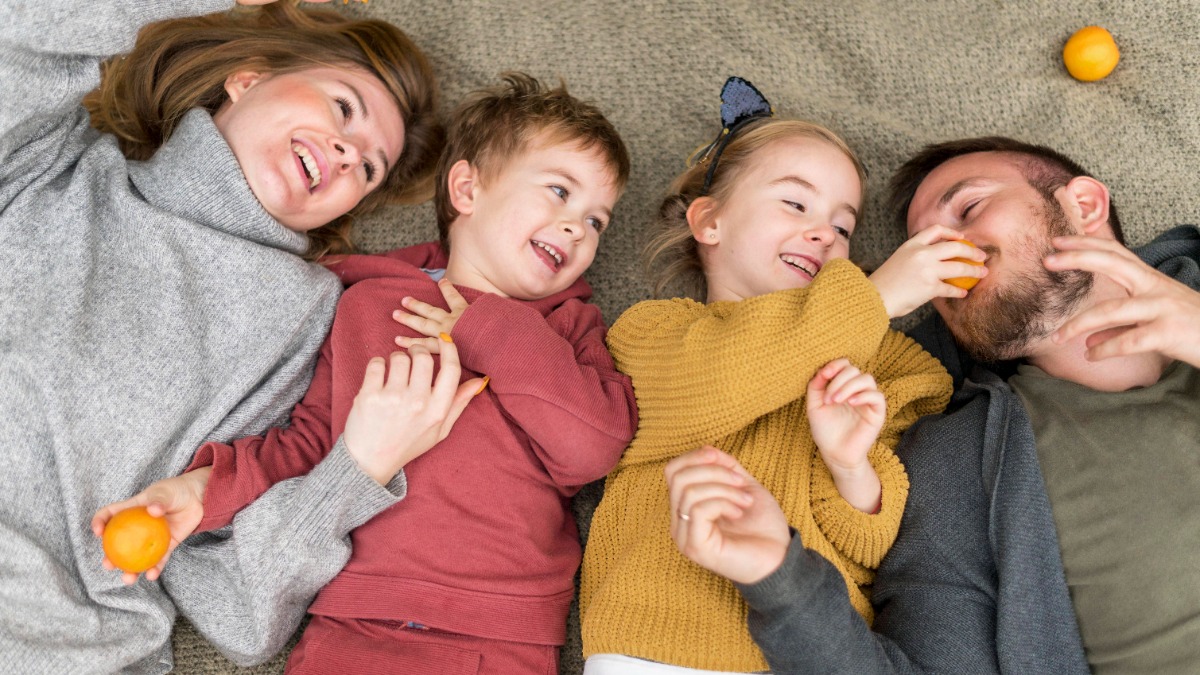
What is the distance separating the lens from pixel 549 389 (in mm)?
1685

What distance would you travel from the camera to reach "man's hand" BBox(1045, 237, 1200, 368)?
5.03ft

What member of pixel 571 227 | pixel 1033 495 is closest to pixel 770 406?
pixel 1033 495

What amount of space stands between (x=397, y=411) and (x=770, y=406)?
665 millimetres

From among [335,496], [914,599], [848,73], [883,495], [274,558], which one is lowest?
[274,558]

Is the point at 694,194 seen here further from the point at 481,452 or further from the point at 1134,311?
the point at 1134,311

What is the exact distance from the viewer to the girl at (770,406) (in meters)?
1.59

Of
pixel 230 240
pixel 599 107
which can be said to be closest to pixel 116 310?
pixel 230 240

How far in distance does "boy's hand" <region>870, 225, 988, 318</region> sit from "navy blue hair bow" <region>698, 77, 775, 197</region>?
543 millimetres

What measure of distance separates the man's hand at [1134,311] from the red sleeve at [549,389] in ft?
2.69

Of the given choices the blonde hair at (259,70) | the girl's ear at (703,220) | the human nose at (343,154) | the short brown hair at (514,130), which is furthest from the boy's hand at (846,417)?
the blonde hair at (259,70)

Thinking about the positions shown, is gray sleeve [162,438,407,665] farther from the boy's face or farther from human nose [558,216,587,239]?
human nose [558,216,587,239]

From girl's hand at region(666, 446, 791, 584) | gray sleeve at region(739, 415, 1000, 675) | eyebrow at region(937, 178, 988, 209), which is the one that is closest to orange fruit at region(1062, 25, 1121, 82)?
eyebrow at region(937, 178, 988, 209)

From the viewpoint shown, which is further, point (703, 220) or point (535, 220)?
point (703, 220)

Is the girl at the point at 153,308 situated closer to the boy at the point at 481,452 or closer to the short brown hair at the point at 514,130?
the boy at the point at 481,452
